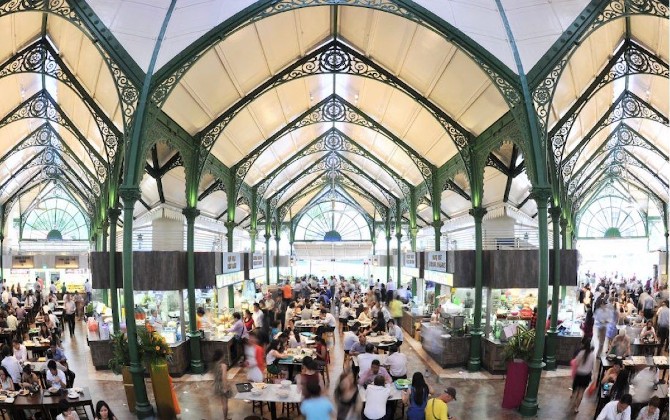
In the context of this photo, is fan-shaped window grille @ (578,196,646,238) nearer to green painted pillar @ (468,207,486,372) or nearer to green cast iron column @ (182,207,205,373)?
green painted pillar @ (468,207,486,372)

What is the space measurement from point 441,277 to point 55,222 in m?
A: 30.1

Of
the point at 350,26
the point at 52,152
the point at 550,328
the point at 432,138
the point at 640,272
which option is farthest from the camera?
the point at 640,272

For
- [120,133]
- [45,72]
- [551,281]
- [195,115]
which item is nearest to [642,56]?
[551,281]

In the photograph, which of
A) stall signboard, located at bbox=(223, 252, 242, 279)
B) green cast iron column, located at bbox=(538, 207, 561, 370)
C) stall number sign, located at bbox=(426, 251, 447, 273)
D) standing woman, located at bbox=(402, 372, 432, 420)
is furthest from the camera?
stall signboard, located at bbox=(223, 252, 242, 279)

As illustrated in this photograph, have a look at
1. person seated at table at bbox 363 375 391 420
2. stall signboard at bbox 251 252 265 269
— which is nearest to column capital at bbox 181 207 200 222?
stall signboard at bbox 251 252 265 269

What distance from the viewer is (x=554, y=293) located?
11.7 meters

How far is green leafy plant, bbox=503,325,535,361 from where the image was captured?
9.26 m

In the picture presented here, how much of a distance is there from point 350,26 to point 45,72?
20.1 ft

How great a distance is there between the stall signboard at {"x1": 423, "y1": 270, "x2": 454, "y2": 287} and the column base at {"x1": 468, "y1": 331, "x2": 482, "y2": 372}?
4.30 ft

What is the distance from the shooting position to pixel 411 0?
8828 mm

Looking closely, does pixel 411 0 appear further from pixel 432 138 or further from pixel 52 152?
pixel 52 152

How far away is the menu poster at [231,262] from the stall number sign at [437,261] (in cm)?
513

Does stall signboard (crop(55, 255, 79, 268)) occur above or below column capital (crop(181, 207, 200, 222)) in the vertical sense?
below

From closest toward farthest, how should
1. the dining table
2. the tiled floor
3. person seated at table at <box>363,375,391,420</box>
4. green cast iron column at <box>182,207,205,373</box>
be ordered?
person seated at table at <box>363,375,391,420</box>
the dining table
the tiled floor
green cast iron column at <box>182,207,205,373</box>
